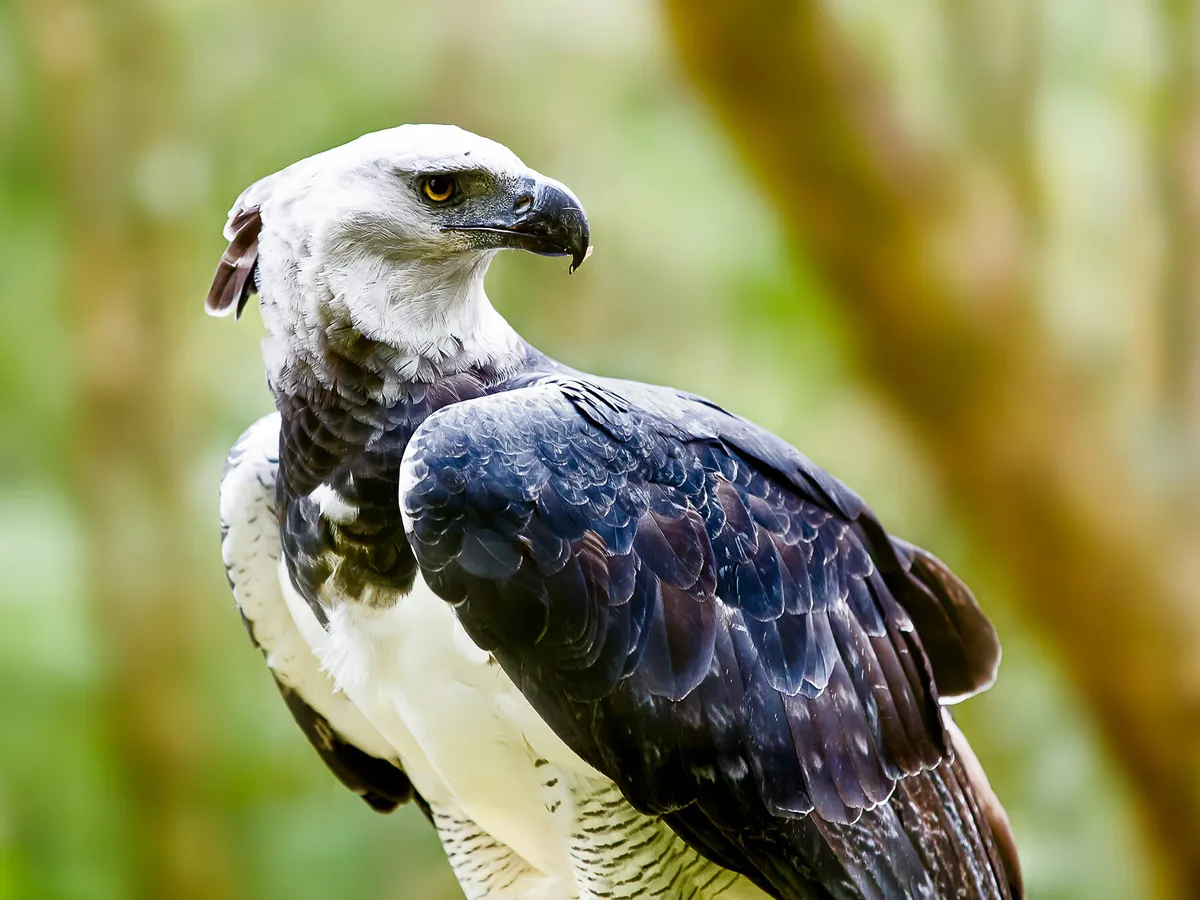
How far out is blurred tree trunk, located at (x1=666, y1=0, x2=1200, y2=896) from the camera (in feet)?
10.3

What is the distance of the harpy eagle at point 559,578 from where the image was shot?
4.97 ft

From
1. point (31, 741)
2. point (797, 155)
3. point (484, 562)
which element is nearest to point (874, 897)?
point (484, 562)

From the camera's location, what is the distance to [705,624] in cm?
160

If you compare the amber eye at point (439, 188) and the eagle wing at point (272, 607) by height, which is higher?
the amber eye at point (439, 188)

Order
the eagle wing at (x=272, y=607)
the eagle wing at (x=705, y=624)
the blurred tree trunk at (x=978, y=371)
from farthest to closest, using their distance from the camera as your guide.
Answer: the blurred tree trunk at (x=978, y=371) → the eagle wing at (x=272, y=607) → the eagle wing at (x=705, y=624)

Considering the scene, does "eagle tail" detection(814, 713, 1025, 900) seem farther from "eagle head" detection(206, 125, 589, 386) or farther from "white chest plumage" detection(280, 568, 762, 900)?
"eagle head" detection(206, 125, 589, 386)

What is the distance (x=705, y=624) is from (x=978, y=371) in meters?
1.93

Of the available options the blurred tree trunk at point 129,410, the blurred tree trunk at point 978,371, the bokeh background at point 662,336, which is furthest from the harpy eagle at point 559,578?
the blurred tree trunk at point 129,410

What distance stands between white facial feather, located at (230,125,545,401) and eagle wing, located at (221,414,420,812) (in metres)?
0.27

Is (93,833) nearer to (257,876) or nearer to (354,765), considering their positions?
(257,876)

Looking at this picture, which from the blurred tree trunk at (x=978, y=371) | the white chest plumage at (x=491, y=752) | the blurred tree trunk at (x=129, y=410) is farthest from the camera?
the blurred tree trunk at (x=129, y=410)

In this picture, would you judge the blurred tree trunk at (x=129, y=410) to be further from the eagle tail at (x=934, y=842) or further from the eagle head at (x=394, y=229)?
the eagle tail at (x=934, y=842)

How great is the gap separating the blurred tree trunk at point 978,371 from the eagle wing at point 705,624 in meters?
1.44

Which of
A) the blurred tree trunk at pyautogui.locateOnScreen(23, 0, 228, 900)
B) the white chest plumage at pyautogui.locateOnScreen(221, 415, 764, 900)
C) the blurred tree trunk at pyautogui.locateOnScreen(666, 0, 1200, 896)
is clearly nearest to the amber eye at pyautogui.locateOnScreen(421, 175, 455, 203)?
the white chest plumage at pyautogui.locateOnScreen(221, 415, 764, 900)
